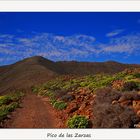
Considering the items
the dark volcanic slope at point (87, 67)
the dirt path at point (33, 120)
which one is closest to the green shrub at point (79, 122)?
the dirt path at point (33, 120)

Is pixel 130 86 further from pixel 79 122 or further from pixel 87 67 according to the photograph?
pixel 87 67

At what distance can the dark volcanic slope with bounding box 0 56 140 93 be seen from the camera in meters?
51.4

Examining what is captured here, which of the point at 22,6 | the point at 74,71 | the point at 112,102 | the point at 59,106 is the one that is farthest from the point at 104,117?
the point at 74,71

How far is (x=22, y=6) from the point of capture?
47.1 feet

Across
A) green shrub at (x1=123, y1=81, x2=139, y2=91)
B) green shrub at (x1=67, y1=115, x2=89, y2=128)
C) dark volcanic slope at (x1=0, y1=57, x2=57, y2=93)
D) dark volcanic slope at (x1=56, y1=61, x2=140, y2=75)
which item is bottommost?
green shrub at (x1=67, y1=115, x2=89, y2=128)

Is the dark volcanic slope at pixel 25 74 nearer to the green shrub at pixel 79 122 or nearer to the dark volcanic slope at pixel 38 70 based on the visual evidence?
the dark volcanic slope at pixel 38 70

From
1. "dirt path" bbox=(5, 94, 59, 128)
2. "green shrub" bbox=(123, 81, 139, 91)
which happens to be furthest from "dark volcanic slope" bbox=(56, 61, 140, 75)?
"dirt path" bbox=(5, 94, 59, 128)

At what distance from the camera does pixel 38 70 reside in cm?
6550

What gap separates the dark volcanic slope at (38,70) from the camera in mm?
51353

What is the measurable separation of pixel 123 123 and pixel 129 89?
666cm

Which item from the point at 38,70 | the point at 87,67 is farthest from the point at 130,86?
the point at 87,67

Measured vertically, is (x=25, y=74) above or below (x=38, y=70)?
below

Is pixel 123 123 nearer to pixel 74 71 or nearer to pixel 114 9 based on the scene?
pixel 114 9

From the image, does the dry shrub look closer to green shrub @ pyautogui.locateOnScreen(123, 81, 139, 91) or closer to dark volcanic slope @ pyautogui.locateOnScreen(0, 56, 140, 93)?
green shrub @ pyautogui.locateOnScreen(123, 81, 139, 91)
